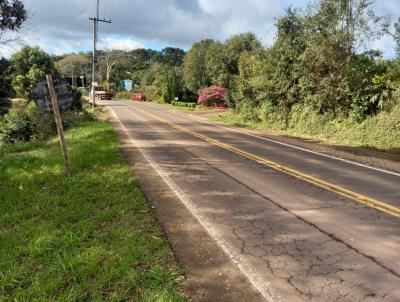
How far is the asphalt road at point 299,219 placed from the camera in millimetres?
4438

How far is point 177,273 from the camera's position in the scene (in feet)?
15.0

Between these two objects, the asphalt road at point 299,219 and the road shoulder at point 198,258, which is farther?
the asphalt road at point 299,219

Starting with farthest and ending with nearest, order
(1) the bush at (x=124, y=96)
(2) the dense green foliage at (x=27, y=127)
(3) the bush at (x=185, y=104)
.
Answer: (1) the bush at (x=124, y=96), (3) the bush at (x=185, y=104), (2) the dense green foliage at (x=27, y=127)

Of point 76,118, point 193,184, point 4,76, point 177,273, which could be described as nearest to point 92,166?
point 193,184

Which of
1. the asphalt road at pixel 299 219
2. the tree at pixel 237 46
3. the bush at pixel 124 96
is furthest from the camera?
the bush at pixel 124 96

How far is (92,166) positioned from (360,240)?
22.7 ft

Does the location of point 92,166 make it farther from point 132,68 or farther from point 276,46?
point 132,68

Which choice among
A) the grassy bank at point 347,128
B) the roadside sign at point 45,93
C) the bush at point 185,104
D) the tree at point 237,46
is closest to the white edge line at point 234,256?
the roadside sign at point 45,93

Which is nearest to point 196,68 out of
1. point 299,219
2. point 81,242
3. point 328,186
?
point 328,186

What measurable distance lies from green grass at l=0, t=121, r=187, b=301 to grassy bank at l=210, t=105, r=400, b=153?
38.5 ft

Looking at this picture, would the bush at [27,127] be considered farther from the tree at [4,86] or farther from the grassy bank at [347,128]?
the grassy bank at [347,128]

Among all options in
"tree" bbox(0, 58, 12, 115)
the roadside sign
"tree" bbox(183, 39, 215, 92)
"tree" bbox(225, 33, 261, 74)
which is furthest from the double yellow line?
"tree" bbox(183, 39, 215, 92)

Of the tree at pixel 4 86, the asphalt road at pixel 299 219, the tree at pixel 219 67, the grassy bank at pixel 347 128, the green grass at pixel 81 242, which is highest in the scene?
the tree at pixel 219 67

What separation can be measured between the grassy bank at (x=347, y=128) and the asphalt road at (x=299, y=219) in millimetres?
5491
